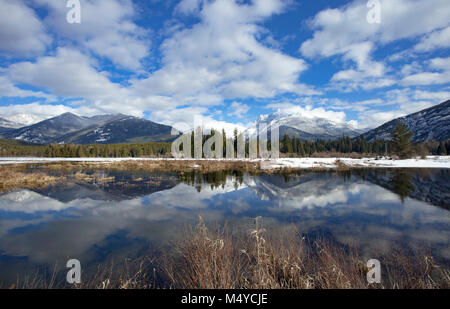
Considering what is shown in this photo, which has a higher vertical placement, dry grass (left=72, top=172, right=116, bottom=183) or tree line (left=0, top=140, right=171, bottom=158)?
tree line (left=0, top=140, right=171, bottom=158)

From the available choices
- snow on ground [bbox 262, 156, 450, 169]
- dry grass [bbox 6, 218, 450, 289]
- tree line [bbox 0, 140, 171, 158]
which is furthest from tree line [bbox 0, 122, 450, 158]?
dry grass [bbox 6, 218, 450, 289]

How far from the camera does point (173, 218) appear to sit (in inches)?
470

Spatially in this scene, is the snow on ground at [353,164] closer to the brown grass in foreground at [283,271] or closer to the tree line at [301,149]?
the tree line at [301,149]

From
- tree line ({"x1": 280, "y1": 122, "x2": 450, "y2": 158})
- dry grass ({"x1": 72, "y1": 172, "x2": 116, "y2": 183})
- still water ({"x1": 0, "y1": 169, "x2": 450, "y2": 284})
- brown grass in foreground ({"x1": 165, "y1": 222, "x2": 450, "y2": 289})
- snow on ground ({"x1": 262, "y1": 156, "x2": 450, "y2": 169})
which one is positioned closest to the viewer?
brown grass in foreground ({"x1": 165, "y1": 222, "x2": 450, "y2": 289})

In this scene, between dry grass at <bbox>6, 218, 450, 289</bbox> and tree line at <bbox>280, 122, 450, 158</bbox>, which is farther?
tree line at <bbox>280, 122, 450, 158</bbox>

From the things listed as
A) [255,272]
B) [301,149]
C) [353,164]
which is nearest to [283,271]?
[255,272]

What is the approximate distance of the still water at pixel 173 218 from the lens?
26.1 feet

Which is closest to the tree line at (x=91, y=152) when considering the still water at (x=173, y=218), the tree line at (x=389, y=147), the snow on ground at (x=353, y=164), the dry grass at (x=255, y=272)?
the tree line at (x=389, y=147)

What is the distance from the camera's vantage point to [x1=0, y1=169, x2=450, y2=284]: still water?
7961 mm

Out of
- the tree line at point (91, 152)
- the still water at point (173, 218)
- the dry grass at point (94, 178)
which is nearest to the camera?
the still water at point (173, 218)

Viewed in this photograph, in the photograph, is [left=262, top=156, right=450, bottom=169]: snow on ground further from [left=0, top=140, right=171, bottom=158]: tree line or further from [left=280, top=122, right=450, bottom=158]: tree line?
[left=0, top=140, right=171, bottom=158]: tree line

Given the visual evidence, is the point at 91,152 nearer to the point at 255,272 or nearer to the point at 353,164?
the point at 353,164

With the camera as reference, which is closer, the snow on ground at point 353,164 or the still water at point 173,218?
the still water at point 173,218
